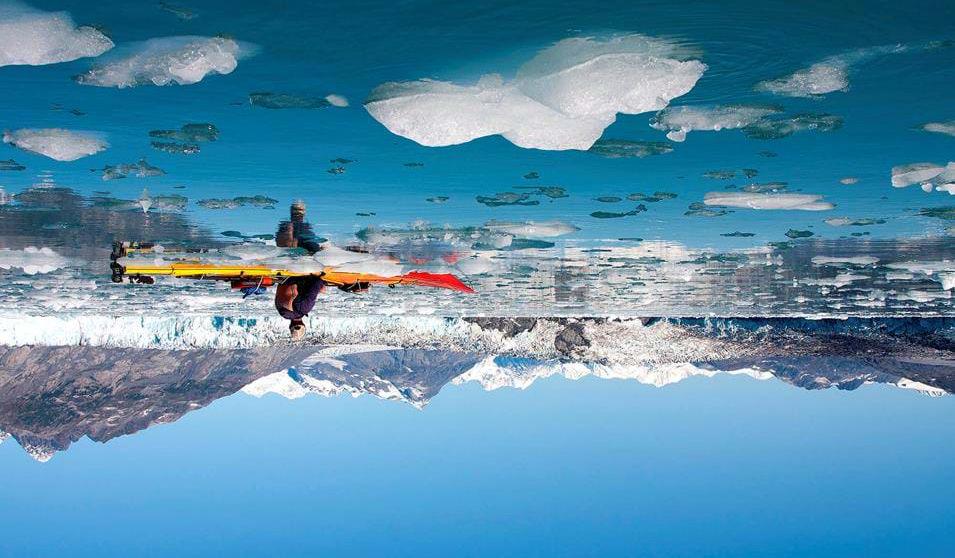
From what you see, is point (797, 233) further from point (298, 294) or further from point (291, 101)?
point (298, 294)

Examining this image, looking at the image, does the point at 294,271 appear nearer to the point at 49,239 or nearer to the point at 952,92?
the point at 49,239

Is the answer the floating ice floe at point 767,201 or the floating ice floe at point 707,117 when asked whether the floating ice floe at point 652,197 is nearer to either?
the floating ice floe at point 767,201

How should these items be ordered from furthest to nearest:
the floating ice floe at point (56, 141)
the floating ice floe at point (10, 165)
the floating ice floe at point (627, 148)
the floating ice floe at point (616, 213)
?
the floating ice floe at point (616, 213) < the floating ice floe at point (10, 165) < the floating ice floe at point (627, 148) < the floating ice floe at point (56, 141)

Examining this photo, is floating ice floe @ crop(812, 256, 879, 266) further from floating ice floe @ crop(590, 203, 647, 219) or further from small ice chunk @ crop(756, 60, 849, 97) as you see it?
small ice chunk @ crop(756, 60, 849, 97)

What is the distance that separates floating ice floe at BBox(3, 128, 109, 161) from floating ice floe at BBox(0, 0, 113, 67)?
2.65 ft

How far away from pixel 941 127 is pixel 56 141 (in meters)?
4.08

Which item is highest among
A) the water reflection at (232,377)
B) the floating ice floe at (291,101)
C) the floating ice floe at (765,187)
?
the floating ice floe at (291,101)

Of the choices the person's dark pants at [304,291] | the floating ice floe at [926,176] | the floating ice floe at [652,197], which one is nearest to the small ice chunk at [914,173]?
the floating ice floe at [926,176]

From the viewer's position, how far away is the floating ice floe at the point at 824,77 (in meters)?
2.62

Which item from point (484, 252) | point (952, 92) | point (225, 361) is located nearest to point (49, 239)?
point (484, 252)

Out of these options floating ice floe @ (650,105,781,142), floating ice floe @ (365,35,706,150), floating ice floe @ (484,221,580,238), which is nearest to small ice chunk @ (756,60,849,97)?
floating ice floe @ (650,105,781,142)

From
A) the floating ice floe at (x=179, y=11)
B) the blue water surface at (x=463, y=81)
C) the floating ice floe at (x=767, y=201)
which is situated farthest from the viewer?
the floating ice floe at (x=767, y=201)

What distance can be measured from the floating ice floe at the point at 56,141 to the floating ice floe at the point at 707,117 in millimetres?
2579

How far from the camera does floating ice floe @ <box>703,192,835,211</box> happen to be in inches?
183
